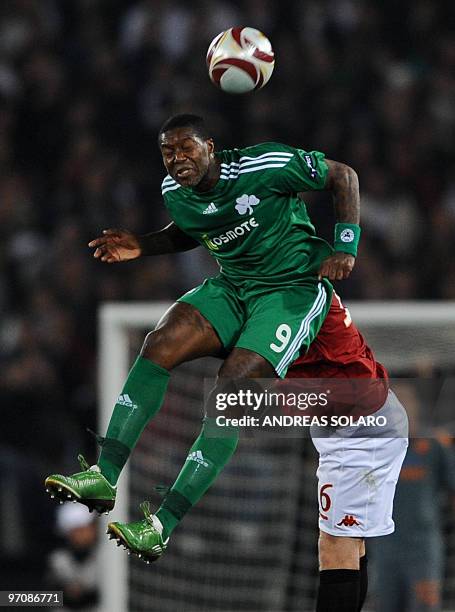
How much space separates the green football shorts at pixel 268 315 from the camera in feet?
14.4

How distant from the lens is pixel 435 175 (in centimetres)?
959

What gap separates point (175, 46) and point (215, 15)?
0.36 m

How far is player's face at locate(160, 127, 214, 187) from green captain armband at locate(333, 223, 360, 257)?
48 cm

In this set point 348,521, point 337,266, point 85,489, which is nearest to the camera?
point 85,489

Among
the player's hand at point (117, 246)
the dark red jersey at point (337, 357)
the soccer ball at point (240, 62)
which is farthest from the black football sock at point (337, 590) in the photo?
the soccer ball at point (240, 62)

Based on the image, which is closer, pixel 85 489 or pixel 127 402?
pixel 85 489

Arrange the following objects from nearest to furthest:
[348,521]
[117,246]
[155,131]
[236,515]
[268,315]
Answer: [268,315] < [117,246] < [348,521] < [236,515] < [155,131]

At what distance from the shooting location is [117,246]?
4645 millimetres

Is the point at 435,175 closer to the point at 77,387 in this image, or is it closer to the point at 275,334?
the point at 77,387

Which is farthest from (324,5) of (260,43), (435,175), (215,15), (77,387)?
(260,43)

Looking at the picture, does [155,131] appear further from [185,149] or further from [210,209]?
[185,149]

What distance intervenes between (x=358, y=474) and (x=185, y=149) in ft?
4.18

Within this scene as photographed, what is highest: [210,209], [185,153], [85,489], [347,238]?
[185,153]

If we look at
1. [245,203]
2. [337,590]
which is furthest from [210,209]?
[337,590]
